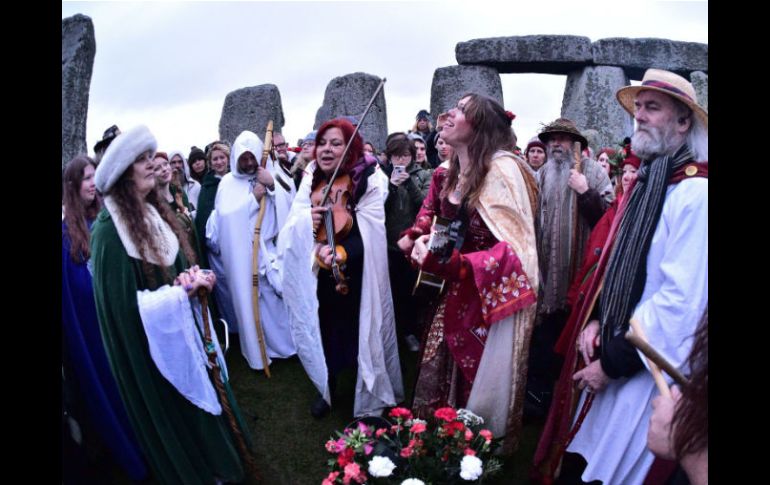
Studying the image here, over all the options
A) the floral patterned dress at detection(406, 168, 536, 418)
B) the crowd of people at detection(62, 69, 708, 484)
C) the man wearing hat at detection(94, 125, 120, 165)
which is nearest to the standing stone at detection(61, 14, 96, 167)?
the man wearing hat at detection(94, 125, 120, 165)

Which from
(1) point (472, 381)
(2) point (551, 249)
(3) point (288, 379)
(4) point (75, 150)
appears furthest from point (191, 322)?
(4) point (75, 150)

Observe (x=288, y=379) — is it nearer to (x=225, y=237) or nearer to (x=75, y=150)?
(x=225, y=237)

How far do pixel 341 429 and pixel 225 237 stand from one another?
6.92ft

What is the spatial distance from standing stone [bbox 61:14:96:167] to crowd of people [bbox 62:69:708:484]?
1.92m

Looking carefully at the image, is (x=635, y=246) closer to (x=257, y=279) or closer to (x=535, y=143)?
(x=535, y=143)

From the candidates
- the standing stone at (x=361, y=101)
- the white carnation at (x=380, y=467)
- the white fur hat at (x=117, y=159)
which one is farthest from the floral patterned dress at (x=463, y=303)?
the standing stone at (x=361, y=101)

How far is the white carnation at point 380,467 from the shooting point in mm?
2012

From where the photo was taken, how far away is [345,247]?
361 cm

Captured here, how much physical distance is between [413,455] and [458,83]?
10.8 m

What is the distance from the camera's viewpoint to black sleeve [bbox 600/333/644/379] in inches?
81.3

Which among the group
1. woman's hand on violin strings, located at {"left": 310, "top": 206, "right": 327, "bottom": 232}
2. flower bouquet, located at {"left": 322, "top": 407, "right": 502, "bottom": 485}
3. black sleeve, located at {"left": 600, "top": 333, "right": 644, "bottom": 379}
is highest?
woman's hand on violin strings, located at {"left": 310, "top": 206, "right": 327, "bottom": 232}

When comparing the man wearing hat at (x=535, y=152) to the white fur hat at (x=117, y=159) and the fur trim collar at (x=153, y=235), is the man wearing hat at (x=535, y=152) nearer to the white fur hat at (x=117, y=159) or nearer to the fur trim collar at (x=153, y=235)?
the fur trim collar at (x=153, y=235)

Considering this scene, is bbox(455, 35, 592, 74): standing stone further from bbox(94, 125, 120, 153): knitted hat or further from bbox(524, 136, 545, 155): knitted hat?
bbox(94, 125, 120, 153): knitted hat

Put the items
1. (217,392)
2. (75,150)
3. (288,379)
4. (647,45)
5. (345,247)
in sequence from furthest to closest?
1. (647,45)
2. (75,150)
3. (288,379)
4. (345,247)
5. (217,392)
